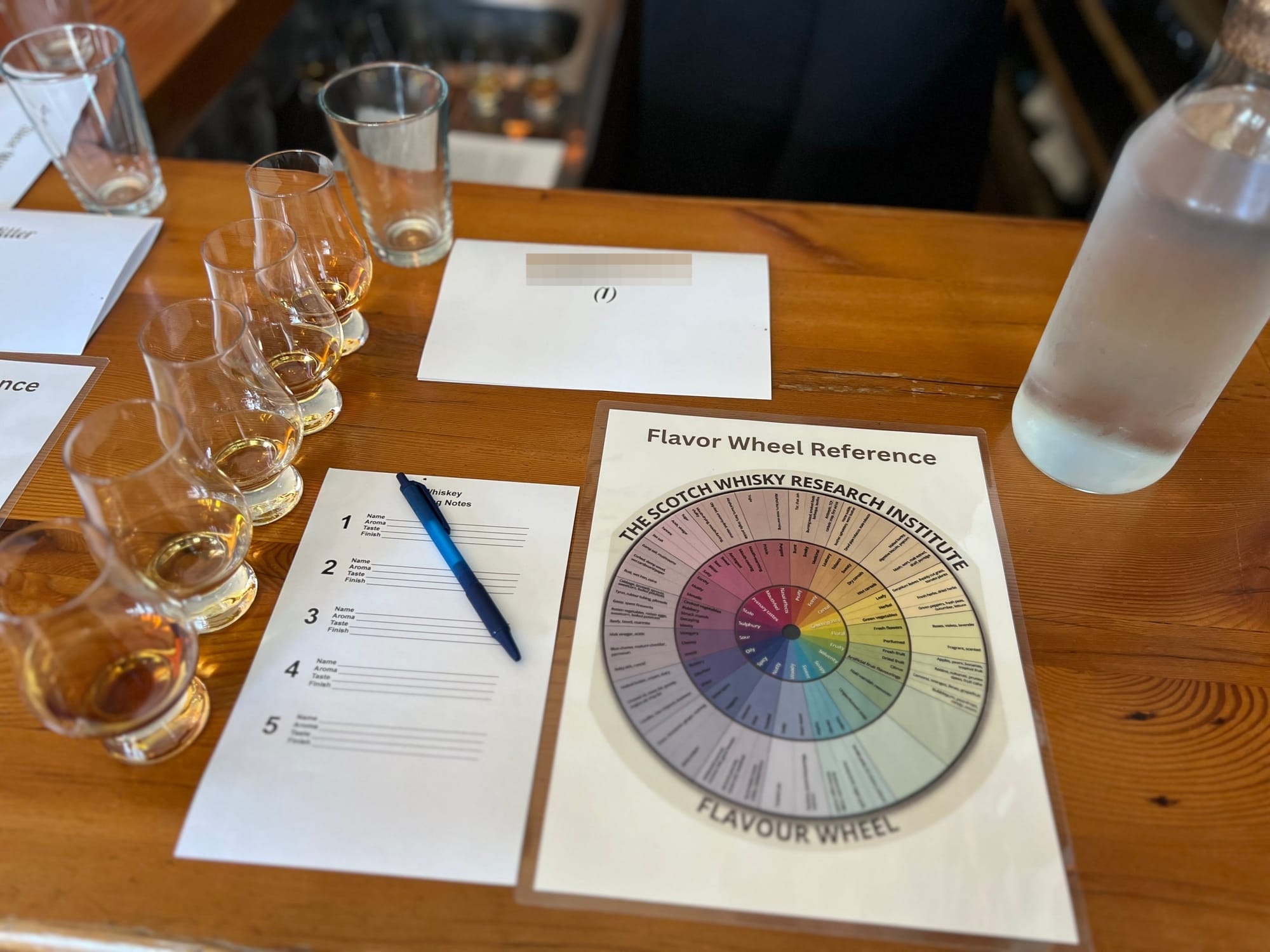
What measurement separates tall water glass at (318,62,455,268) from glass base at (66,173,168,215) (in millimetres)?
216

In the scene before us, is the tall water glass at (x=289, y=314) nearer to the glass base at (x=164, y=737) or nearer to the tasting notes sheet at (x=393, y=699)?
the tasting notes sheet at (x=393, y=699)

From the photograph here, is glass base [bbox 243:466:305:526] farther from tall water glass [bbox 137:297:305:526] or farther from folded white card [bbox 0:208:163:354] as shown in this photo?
folded white card [bbox 0:208:163:354]

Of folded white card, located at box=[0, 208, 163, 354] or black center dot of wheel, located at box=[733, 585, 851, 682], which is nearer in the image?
black center dot of wheel, located at box=[733, 585, 851, 682]

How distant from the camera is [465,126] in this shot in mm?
1896

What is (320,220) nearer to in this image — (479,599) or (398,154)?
(398,154)

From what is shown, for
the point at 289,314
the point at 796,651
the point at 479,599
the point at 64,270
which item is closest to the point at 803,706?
the point at 796,651

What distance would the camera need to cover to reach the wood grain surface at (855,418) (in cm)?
47

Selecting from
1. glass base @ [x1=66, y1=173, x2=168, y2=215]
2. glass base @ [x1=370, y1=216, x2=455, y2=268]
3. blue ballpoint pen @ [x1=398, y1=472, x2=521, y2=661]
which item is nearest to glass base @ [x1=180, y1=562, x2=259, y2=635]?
blue ballpoint pen @ [x1=398, y1=472, x2=521, y2=661]

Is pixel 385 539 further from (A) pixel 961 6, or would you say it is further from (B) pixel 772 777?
(A) pixel 961 6

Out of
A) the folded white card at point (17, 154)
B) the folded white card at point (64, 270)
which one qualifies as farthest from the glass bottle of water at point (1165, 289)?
the folded white card at point (17, 154)

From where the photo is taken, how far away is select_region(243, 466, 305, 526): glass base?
638 millimetres

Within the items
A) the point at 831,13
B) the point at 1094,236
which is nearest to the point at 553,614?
the point at 1094,236

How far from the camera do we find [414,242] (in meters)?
0.84

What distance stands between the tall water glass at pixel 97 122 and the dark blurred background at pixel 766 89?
470 mm
